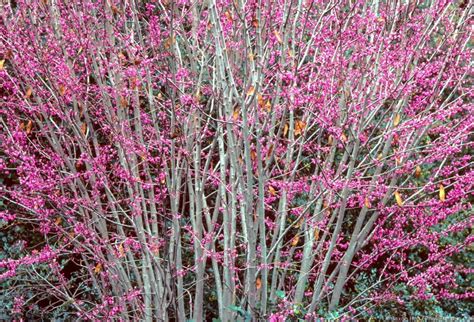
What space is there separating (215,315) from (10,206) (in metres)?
2.16

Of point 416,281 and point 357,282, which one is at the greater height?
point 416,281

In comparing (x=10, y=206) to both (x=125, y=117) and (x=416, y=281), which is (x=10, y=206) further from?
(x=416, y=281)

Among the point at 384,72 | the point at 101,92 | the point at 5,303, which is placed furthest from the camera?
the point at 5,303

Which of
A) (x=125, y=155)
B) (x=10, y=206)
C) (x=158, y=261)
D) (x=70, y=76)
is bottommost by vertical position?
(x=10, y=206)

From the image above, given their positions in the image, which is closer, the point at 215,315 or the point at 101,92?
the point at 101,92

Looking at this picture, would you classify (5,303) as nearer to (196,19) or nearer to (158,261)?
(158,261)

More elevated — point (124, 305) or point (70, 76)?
point (70, 76)

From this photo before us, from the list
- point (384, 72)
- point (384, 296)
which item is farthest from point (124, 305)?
point (384, 72)

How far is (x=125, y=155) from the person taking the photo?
14.6ft

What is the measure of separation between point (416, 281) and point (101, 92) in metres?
2.50

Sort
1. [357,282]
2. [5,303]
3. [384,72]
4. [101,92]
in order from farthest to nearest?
[357,282], [5,303], [101,92], [384,72]

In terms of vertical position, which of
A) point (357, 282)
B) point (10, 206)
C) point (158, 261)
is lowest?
point (357, 282)

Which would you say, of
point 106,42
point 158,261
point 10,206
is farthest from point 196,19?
point 10,206

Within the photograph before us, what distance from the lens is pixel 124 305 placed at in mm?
4840
